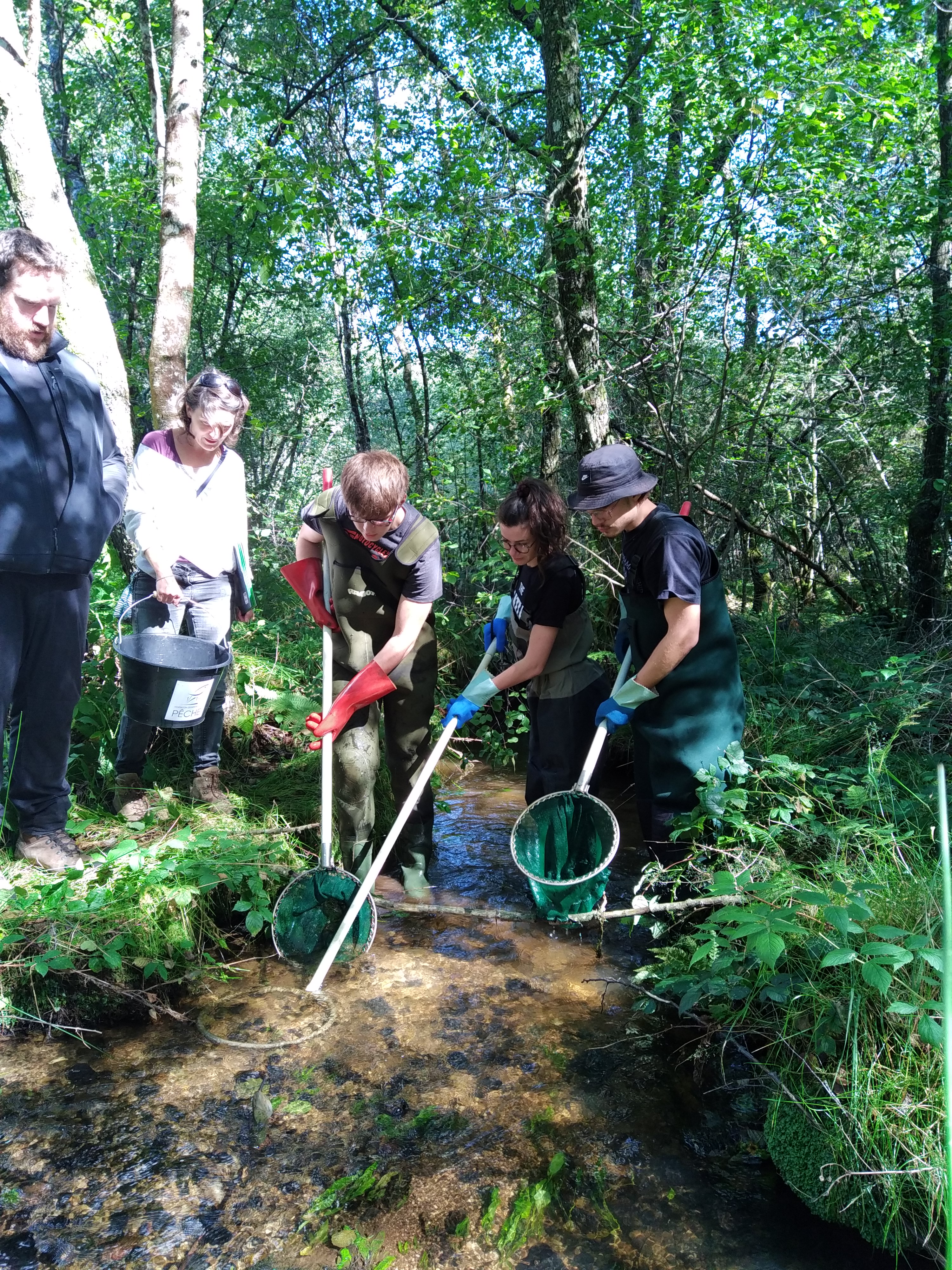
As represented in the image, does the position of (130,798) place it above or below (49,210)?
below

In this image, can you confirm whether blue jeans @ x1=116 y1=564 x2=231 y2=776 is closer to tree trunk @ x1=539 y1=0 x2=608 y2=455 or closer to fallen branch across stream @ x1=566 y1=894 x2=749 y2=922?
fallen branch across stream @ x1=566 y1=894 x2=749 y2=922

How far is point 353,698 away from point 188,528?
3.42 ft

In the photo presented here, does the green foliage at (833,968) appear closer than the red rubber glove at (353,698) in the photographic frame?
Yes

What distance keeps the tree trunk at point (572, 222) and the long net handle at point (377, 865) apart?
228 centimetres

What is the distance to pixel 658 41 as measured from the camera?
5.64m

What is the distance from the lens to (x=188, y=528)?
3402mm

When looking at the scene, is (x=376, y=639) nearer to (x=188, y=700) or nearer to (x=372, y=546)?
(x=372, y=546)

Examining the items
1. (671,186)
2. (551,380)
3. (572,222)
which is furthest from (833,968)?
(671,186)

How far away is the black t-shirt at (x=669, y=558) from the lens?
2721mm

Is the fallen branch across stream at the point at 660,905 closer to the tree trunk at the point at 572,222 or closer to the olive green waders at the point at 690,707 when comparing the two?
the olive green waders at the point at 690,707

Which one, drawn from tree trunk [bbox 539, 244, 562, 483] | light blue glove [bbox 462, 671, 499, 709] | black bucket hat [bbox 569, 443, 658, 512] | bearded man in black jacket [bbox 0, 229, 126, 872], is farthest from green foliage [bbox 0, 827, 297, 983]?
tree trunk [bbox 539, 244, 562, 483]

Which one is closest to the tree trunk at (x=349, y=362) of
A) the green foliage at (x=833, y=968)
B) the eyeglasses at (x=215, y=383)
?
the eyeglasses at (x=215, y=383)

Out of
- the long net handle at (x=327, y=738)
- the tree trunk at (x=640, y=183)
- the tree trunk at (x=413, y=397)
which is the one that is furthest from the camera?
the tree trunk at (x=413, y=397)

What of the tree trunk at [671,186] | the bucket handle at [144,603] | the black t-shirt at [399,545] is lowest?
the bucket handle at [144,603]
